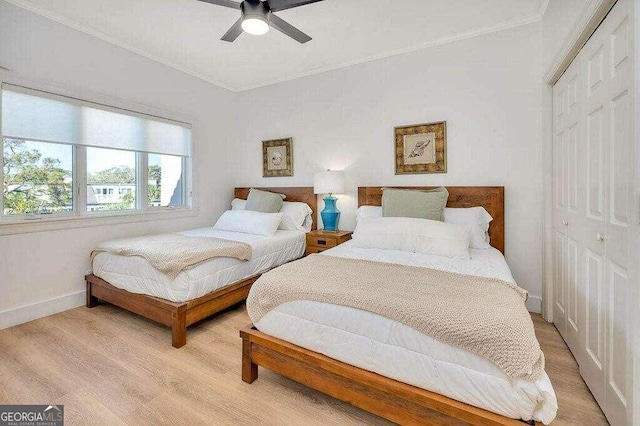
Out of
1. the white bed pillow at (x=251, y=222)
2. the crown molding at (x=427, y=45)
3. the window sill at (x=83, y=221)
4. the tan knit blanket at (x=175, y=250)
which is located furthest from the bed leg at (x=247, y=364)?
the crown molding at (x=427, y=45)

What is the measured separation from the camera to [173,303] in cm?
217

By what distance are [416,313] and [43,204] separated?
3.26m

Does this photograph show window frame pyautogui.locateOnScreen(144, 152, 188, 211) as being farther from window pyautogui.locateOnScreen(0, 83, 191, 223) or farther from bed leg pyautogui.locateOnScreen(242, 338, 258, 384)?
bed leg pyautogui.locateOnScreen(242, 338, 258, 384)

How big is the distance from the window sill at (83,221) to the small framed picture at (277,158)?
48.2 inches

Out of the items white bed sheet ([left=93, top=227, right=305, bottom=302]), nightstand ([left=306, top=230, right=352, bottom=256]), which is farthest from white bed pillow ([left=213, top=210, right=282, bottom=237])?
nightstand ([left=306, top=230, right=352, bottom=256])

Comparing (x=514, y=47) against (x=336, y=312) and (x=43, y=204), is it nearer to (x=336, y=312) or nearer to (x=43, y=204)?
(x=336, y=312)

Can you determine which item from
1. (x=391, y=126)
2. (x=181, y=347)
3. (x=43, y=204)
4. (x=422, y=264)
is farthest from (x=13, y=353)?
(x=391, y=126)

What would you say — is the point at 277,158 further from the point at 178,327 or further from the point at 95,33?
the point at 178,327

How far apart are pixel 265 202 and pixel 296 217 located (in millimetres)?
458

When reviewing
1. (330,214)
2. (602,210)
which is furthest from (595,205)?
(330,214)

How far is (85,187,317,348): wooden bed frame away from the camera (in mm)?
2135

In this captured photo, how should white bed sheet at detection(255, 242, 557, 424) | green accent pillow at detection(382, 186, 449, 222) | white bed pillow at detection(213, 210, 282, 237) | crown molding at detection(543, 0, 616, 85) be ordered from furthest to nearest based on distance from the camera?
white bed pillow at detection(213, 210, 282, 237)
green accent pillow at detection(382, 186, 449, 222)
crown molding at detection(543, 0, 616, 85)
white bed sheet at detection(255, 242, 557, 424)

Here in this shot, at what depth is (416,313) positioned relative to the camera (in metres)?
1.24

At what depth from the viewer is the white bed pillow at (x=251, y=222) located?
334cm
